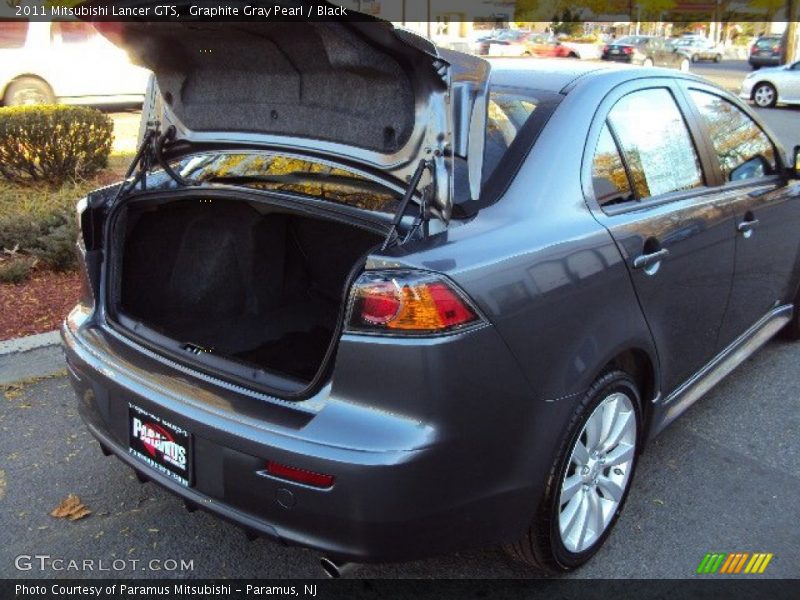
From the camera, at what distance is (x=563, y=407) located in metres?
2.28

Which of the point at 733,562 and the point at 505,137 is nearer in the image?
the point at 505,137

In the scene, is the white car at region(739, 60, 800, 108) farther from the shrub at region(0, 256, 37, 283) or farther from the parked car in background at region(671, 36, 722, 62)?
the parked car in background at region(671, 36, 722, 62)

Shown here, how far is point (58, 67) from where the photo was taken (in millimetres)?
13219

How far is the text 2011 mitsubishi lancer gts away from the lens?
202 centimetres

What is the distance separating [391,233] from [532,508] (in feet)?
3.02

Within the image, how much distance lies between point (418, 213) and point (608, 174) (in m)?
0.83

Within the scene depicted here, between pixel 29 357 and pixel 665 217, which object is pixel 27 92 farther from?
pixel 665 217

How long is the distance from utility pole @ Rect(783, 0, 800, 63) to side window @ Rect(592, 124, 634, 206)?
81.4 feet

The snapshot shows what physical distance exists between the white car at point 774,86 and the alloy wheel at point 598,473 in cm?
1835

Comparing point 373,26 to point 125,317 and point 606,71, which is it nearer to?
point 606,71

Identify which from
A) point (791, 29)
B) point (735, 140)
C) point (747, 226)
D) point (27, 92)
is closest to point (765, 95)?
point (791, 29)

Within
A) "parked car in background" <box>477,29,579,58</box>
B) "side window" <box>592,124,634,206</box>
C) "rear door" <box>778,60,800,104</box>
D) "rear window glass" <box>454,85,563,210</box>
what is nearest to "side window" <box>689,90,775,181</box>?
"side window" <box>592,124,634,206</box>

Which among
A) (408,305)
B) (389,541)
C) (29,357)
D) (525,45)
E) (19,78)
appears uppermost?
(525,45)

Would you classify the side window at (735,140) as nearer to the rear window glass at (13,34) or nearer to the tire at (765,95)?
the rear window glass at (13,34)
